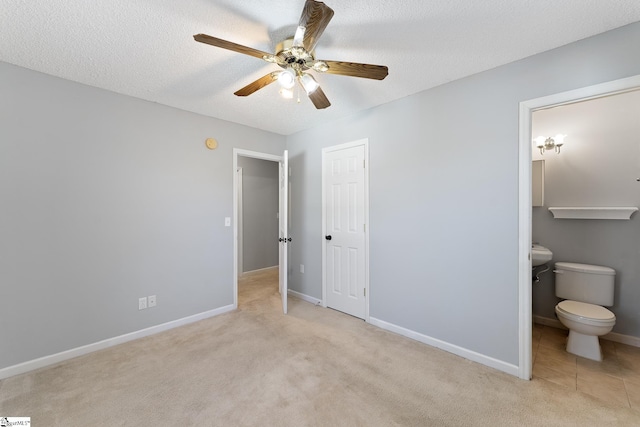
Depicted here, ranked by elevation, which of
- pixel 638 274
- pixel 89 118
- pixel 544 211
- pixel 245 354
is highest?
pixel 89 118

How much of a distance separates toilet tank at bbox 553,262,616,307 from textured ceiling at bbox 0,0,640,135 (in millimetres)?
2086

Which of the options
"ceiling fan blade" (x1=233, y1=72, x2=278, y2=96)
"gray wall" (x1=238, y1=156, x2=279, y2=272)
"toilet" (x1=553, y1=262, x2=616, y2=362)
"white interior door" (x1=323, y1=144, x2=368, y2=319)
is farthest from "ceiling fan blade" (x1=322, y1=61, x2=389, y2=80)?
"gray wall" (x1=238, y1=156, x2=279, y2=272)

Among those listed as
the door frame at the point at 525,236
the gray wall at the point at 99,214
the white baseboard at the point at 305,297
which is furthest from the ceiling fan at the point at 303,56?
the white baseboard at the point at 305,297

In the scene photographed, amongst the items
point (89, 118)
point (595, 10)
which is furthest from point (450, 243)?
point (89, 118)

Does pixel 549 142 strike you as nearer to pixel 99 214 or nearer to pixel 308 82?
pixel 308 82

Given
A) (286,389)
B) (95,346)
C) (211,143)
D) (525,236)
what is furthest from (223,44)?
(95,346)

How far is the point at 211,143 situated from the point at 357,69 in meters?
2.12

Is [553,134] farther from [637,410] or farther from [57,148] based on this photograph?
[57,148]

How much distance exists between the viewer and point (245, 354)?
2246mm

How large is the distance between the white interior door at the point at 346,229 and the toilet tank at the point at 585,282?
200cm

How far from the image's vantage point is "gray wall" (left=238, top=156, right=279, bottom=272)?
4969 millimetres

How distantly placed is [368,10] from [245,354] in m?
2.72

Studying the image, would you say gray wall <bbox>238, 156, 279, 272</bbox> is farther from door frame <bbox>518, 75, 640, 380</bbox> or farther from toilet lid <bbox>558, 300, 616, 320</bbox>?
toilet lid <bbox>558, 300, 616, 320</bbox>

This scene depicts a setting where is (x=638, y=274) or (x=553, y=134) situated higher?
(x=553, y=134)
